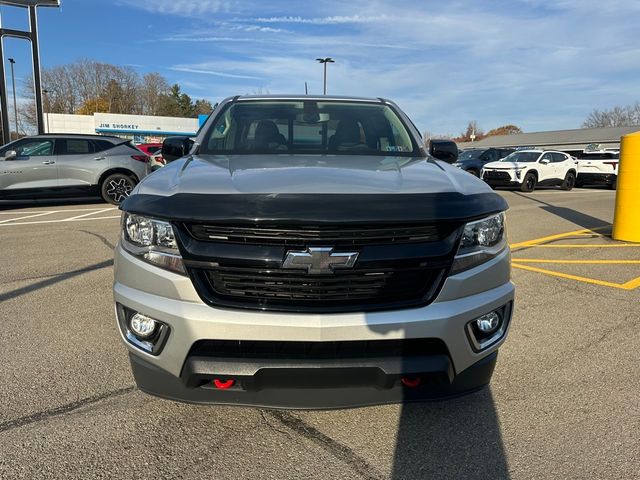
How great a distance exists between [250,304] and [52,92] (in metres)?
97.5

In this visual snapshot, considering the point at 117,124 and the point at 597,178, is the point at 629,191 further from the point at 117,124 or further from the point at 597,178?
the point at 117,124

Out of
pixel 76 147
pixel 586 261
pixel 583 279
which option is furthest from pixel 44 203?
pixel 583 279

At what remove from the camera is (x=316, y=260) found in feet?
7.02

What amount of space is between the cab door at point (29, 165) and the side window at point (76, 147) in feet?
0.84

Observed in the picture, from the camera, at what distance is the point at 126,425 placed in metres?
2.63

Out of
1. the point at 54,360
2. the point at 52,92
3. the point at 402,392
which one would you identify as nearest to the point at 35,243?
the point at 54,360

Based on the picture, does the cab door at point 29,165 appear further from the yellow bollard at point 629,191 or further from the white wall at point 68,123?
the white wall at point 68,123

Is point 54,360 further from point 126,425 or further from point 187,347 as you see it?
point 187,347

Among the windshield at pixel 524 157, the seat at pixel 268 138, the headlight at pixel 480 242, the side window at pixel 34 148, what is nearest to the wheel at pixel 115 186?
the side window at pixel 34 148

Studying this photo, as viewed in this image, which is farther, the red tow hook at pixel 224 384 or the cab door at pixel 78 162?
A: the cab door at pixel 78 162

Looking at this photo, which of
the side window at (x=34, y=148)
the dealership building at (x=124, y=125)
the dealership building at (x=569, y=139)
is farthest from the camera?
the dealership building at (x=124, y=125)

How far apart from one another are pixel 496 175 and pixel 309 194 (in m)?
18.1

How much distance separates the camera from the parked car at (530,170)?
18.7 metres

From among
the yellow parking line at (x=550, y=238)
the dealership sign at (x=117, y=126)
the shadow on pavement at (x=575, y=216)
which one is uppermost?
the dealership sign at (x=117, y=126)
